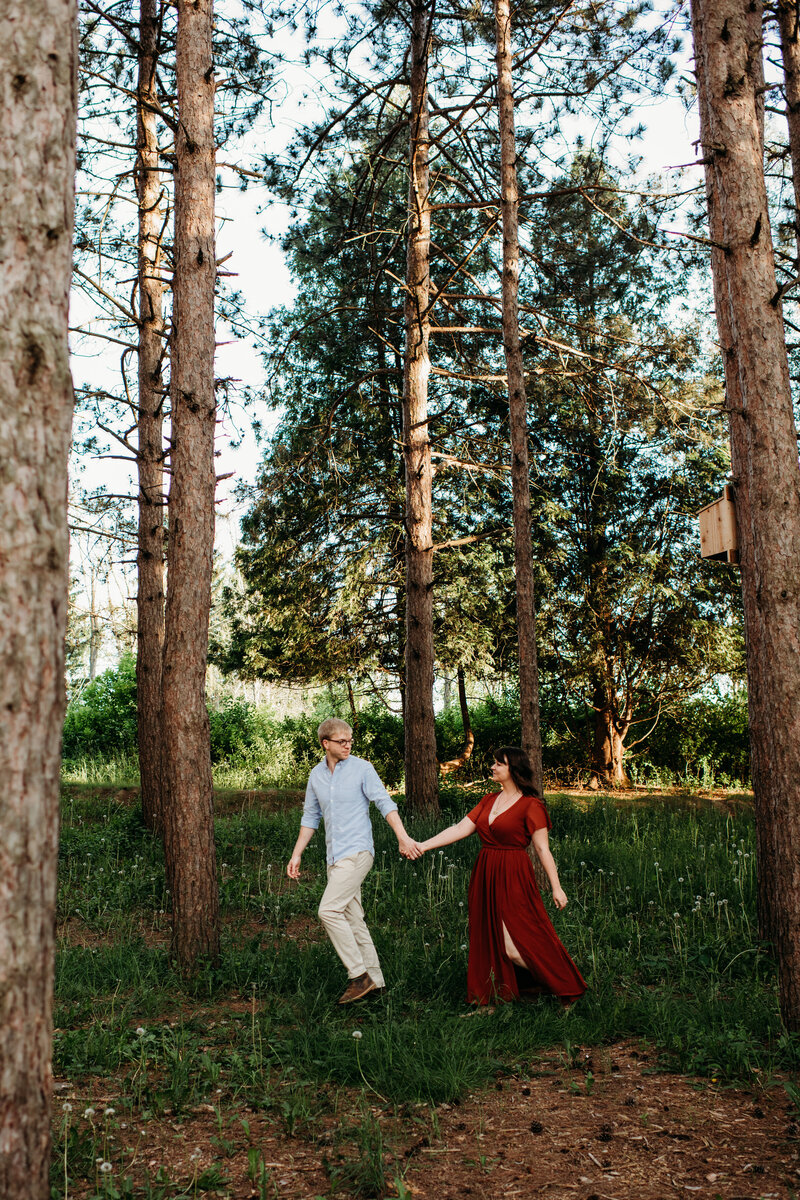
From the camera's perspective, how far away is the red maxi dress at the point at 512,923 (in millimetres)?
5402

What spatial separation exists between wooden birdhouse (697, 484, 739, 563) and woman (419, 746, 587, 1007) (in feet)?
5.94

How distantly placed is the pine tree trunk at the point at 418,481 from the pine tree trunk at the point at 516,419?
2140 mm

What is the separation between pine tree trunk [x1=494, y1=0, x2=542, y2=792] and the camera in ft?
28.2

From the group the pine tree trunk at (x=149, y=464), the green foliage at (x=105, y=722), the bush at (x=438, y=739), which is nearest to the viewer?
the pine tree trunk at (x=149, y=464)

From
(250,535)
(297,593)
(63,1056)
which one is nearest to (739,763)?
(297,593)

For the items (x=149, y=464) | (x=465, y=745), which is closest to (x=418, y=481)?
(x=149, y=464)

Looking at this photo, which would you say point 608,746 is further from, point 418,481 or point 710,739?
point 418,481

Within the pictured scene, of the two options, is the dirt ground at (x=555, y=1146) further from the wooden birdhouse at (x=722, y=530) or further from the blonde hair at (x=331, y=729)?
the wooden birdhouse at (x=722, y=530)

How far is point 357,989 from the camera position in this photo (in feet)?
18.5

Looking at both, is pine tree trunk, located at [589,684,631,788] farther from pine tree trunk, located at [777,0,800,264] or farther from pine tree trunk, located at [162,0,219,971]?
pine tree trunk, located at [162,0,219,971]

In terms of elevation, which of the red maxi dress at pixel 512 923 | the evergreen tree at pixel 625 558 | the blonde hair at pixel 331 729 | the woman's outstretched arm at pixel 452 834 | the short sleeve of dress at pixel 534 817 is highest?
the evergreen tree at pixel 625 558

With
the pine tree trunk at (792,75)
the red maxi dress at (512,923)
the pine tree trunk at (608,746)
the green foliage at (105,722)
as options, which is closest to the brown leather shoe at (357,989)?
the red maxi dress at (512,923)

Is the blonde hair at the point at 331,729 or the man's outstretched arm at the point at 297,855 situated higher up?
the blonde hair at the point at 331,729

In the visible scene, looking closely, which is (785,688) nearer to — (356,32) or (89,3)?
(356,32)
